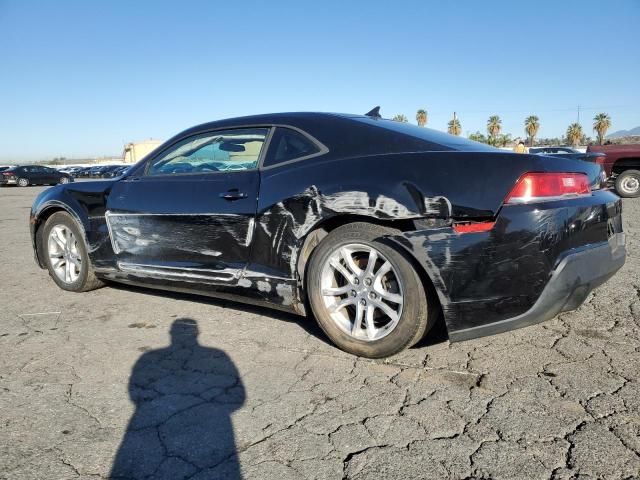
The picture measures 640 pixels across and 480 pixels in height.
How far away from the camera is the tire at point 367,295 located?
2.60 metres

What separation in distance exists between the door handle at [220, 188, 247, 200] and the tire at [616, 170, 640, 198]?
40.3 feet

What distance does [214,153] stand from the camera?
365 centimetres

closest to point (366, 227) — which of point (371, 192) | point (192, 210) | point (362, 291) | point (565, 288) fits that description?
point (371, 192)


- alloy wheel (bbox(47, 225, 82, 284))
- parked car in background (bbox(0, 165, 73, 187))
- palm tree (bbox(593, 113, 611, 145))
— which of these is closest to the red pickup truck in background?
alloy wheel (bbox(47, 225, 82, 284))

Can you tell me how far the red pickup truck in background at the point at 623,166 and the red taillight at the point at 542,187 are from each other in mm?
10970

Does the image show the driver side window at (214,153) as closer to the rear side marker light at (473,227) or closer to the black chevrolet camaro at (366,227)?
the black chevrolet camaro at (366,227)

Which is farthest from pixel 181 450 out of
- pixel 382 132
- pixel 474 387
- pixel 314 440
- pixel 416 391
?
pixel 382 132

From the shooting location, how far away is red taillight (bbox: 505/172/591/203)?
240 cm

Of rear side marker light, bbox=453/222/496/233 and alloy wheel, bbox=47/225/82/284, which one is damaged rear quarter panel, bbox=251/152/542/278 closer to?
rear side marker light, bbox=453/222/496/233

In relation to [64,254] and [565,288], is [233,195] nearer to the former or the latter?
[565,288]

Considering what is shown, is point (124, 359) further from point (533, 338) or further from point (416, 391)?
point (533, 338)

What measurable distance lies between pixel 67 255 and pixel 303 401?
3099mm

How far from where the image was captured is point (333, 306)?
2.88m

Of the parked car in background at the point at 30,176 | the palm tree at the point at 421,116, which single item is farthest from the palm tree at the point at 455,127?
the parked car in background at the point at 30,176
